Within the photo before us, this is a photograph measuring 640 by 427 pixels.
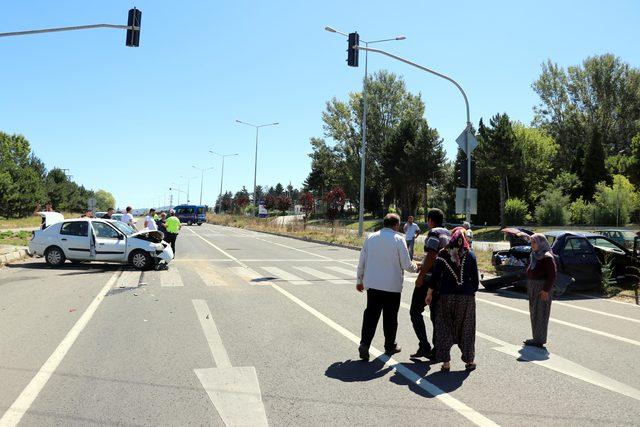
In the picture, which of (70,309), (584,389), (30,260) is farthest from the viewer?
(30,260)

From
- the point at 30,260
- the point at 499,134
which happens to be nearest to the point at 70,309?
the point at 30,260

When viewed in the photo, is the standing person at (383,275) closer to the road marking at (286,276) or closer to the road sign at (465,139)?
the road marking at (286,276)

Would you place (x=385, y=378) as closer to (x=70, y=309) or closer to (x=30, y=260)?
(x=70, y=309)

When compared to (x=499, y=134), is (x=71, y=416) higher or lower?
lower

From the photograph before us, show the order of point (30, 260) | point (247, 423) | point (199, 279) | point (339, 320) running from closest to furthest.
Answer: point (247, 423), point (339, 320), point (199, 279), point (30, 260)

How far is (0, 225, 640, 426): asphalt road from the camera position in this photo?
4480 millimetres

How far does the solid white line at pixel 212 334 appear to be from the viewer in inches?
237

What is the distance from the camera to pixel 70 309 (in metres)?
9.06

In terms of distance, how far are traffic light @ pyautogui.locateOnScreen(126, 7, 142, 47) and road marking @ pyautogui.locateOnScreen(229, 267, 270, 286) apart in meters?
6.93

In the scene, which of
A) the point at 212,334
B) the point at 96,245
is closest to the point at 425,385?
the point at 212,334

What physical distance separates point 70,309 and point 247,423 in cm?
607

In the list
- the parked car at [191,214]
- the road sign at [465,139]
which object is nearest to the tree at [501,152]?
the road sign at [465,139]

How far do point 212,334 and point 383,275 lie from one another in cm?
270

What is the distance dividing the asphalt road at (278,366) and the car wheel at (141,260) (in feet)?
14.1
